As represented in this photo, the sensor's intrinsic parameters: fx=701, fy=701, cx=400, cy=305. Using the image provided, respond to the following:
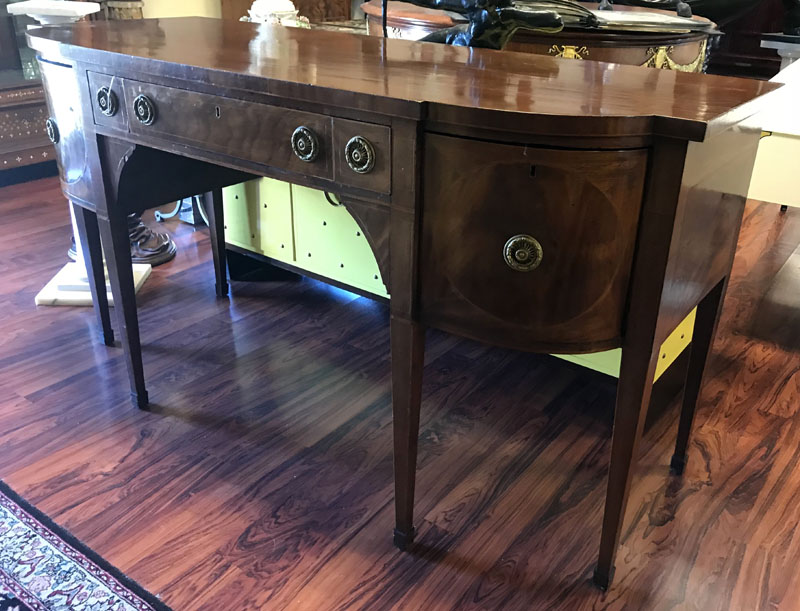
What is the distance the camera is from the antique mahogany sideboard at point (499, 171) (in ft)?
2.72

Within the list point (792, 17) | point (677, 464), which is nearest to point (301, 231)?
point (677, 464)

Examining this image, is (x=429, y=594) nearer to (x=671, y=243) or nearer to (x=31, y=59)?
(x=671, y=243)

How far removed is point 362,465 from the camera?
1.39 meters

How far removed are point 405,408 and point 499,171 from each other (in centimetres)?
40

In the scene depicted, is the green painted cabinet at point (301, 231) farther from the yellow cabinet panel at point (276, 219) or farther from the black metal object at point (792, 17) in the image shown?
the black metal object at point (792, 17)

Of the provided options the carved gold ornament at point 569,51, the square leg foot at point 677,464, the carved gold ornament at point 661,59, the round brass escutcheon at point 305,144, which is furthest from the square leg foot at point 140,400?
the carved gold ornament at point 661,59

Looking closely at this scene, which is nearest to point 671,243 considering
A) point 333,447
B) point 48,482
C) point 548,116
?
point 548,116

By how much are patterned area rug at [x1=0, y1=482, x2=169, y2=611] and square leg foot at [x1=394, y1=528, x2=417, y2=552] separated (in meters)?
0.37

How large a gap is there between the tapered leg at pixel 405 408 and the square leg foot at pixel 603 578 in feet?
1.00

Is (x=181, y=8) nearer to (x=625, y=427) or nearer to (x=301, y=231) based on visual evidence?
(x=301, y=231)

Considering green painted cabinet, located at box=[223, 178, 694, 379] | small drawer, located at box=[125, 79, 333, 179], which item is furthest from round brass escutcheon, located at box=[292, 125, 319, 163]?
green painted cabinet, located at box=[223, 178, 694, 379]

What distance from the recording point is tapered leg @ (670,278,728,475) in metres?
1.23

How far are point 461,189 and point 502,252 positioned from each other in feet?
0.32

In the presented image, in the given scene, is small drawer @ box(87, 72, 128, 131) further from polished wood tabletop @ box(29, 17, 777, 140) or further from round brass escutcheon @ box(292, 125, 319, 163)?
round brass escutcheon @ box(292, 125, 319, 163)
